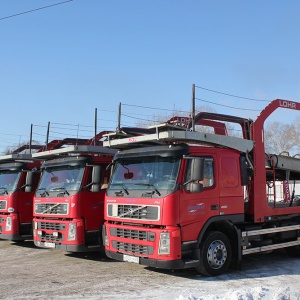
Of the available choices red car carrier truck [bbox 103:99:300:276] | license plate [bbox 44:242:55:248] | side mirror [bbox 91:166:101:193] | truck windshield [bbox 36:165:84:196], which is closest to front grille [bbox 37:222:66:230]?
license plate [bbox 44:242:55:248]

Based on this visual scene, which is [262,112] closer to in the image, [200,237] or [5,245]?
[200,237]

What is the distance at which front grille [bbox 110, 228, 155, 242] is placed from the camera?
25.3ft

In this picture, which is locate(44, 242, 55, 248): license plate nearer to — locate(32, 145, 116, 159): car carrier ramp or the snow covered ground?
the snow covered ground

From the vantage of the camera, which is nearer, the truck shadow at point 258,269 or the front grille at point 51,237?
the truck shadow at point 258,269

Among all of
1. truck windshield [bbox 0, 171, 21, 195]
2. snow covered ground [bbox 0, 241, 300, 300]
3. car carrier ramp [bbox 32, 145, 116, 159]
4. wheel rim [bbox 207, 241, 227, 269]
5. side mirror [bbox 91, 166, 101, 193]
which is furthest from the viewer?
truck windshield [bbox 0, 171, 21, 195]

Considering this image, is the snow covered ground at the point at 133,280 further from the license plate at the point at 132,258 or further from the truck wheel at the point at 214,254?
the license plate at the point at 132,258

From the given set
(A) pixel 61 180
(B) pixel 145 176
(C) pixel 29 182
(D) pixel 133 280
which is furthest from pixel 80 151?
(D) pixel 133 280

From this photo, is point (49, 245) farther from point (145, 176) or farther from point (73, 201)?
point (145, 176)

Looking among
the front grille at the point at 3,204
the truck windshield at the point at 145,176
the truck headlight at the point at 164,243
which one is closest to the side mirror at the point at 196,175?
the truck windshield at the point at 145,176

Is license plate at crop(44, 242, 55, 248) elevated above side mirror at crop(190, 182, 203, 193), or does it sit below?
below

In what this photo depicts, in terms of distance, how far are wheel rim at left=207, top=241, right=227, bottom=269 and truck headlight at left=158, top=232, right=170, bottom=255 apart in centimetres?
104

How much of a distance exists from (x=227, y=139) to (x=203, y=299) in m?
3.58

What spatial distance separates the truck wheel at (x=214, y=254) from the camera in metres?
7.93

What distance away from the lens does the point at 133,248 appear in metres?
8.02
